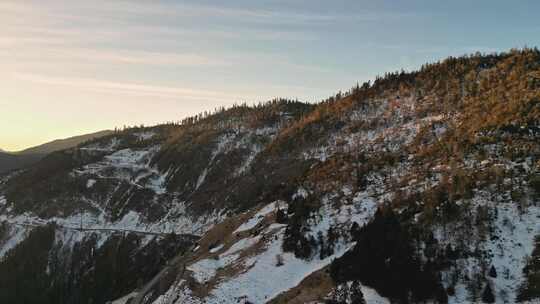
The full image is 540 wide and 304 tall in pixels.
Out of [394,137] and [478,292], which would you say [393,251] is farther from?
[394,137]

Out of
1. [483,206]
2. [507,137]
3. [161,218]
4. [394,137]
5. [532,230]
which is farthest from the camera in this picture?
[161,218]

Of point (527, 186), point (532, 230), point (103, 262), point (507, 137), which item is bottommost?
point (103, 262)

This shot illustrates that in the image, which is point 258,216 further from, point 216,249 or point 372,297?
point 372,297

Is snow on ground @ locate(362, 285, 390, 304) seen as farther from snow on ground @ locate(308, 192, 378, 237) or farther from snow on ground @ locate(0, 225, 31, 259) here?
snow on ground @ locate(0, 225, 31, 259)

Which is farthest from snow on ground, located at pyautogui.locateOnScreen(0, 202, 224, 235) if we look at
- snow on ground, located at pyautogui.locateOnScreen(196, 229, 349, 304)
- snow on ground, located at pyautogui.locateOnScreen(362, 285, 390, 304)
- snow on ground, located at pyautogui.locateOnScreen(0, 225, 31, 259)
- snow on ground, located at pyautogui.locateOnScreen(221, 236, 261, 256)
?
snow on ground, located at pyautogui.locateOnScreen(362, 285, 390, 304)

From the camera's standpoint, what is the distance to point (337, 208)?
245ft

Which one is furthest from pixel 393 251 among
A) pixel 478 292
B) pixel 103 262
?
pixel 103 262

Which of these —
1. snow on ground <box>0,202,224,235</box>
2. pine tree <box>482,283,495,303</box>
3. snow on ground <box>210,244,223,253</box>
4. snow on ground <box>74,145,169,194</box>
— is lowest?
snow on ground <box>0,202,224,235</box>

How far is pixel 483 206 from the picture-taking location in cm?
5609

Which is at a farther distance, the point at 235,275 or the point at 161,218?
the point at 161,218

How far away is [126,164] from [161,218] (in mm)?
64311

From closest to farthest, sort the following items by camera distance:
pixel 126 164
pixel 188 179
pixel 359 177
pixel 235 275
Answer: pixel 235 275 < pixel 359 177 < pixel 188 179 < pixel 126 164

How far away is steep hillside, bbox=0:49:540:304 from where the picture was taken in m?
51.2

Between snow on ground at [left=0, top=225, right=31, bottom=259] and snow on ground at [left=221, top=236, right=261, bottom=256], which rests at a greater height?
snow on ground at [left=221, top=236, right=261, bottom=256]
